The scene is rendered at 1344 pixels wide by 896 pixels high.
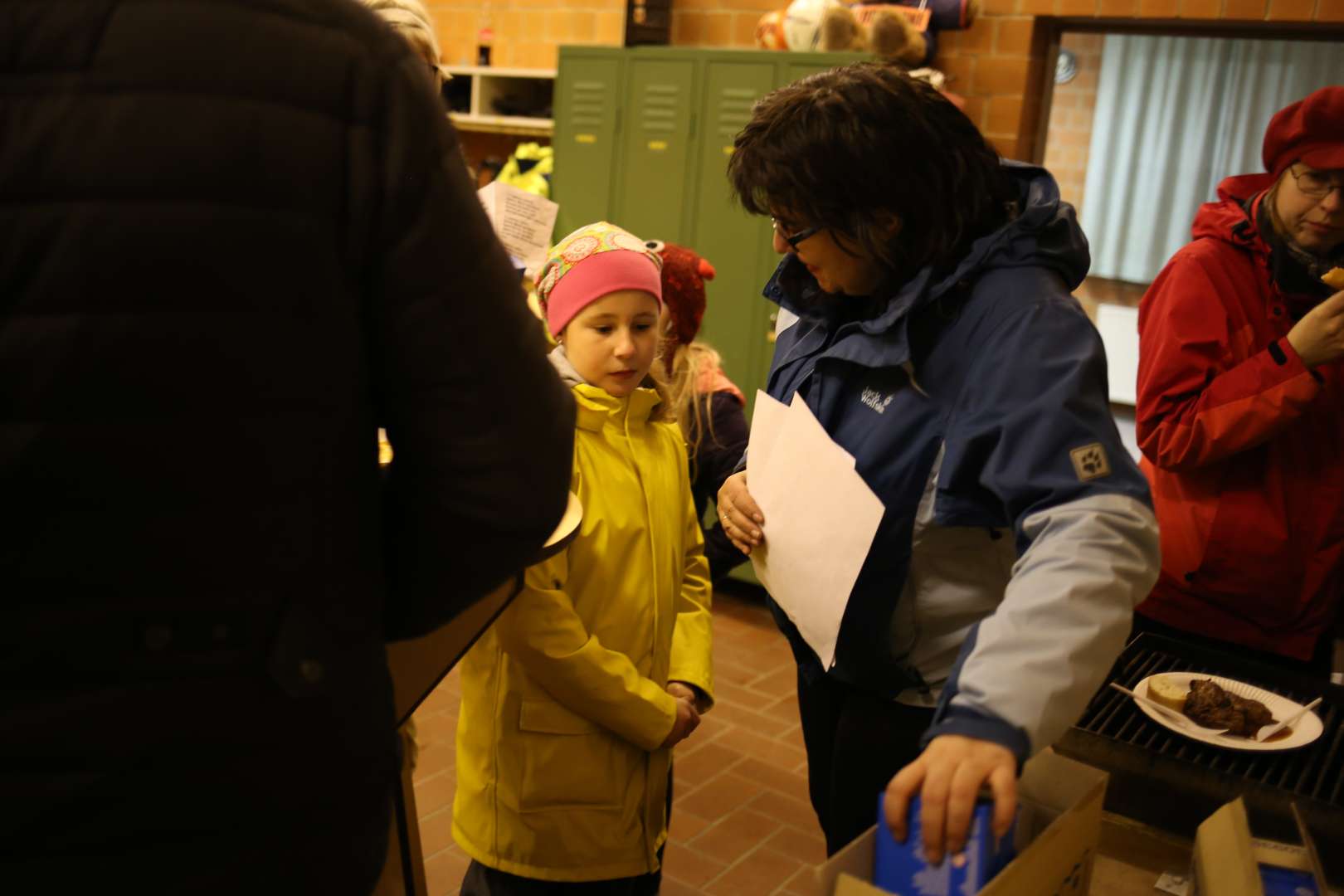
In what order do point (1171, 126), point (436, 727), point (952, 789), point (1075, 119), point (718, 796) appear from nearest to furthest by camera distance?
point (952, 789), point (718, 796), point (436, 727), point (1171, 126), point (1075, 119)

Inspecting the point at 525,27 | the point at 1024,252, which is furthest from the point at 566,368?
the point at 525,27

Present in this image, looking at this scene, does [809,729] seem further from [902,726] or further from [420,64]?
[420,64]

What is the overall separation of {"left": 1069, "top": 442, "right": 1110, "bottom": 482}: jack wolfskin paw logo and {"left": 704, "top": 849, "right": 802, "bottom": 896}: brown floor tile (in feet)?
6.53

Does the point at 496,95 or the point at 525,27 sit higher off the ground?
the point at 525,27

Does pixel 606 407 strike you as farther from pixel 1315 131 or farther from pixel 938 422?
pixel 1315 131

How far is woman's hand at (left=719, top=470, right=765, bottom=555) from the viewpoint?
1.60 metres

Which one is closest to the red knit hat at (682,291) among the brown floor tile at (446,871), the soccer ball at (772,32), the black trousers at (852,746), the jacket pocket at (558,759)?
the jacket pocket at (558,759)

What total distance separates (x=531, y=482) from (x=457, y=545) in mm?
86

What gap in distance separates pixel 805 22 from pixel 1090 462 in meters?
3.66

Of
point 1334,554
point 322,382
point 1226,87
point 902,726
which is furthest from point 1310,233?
point 1226,87

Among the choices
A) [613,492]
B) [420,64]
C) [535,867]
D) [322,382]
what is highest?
[420,64]

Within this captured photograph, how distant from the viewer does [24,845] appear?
0.83m

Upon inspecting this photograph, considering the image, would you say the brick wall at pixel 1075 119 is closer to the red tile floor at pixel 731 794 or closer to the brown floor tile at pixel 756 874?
the red tile floor at pixel 731 794

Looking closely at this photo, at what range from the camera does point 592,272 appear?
1.99m
